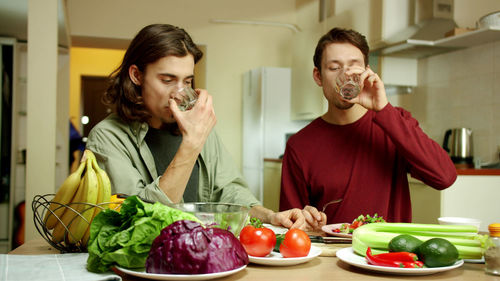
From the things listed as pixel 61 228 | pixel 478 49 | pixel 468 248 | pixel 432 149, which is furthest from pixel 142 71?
pixel 478 49

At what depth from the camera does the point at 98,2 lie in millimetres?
5324

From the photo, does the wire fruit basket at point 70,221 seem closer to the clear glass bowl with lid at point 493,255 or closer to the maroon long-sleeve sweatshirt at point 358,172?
the clear glass bowl with lid at point 493,255

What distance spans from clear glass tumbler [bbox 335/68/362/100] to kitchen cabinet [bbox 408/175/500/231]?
62.7 inches

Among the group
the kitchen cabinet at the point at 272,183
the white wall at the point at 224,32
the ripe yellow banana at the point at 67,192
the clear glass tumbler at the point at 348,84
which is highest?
the white wall at the point at 224,32

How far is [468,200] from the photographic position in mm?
2895

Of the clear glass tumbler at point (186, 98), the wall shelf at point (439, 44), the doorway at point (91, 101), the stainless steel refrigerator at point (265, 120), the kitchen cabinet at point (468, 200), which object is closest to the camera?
the clear glass tumbler at point (186, 98)

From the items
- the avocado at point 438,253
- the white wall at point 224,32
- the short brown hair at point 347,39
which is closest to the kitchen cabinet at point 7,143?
the white wall at point 224,32

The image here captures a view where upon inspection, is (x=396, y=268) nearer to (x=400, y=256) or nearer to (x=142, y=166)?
(x=400, y=256)

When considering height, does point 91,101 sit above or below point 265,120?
above

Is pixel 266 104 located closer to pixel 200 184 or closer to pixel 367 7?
pixel 367 7

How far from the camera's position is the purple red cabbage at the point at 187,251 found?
82 centimetres

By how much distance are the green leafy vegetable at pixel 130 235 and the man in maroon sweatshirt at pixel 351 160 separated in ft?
3.39

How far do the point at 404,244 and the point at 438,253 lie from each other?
3.0 inches

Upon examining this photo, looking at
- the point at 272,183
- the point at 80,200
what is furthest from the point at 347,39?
the point at 272,183
